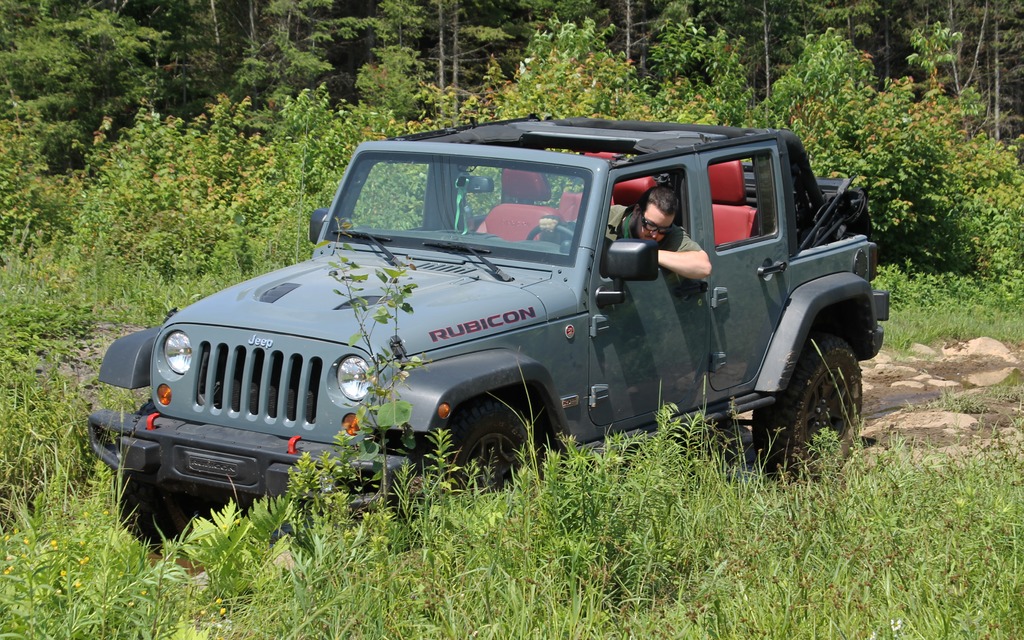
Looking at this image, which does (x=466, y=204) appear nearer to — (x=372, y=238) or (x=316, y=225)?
(x=372, y=238)

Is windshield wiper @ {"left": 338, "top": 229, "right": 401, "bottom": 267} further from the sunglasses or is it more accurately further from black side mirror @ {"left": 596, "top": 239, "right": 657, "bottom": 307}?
the sunglasses

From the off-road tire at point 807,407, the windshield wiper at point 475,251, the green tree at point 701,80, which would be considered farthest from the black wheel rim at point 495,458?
the green tree at point 701,80

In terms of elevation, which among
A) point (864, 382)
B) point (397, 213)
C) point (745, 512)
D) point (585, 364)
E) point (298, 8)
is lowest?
point (864, 382)

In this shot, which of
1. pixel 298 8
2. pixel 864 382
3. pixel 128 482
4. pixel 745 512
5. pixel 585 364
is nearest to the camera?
pixel 745 512

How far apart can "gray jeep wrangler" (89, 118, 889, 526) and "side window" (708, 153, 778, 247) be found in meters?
0.01

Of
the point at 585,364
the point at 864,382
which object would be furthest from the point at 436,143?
the point at 864,382

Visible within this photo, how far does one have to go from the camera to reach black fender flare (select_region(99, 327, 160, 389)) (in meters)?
4.91

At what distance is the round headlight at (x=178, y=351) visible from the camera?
4785 millimetres

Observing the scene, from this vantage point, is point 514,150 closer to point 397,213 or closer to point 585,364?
point 397,213

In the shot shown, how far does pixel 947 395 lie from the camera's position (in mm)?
7809

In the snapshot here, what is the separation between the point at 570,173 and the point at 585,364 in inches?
34.0

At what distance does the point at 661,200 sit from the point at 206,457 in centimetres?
234

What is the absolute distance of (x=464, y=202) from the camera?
5.45 meters

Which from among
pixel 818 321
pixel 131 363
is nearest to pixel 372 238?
pixel 131 363
